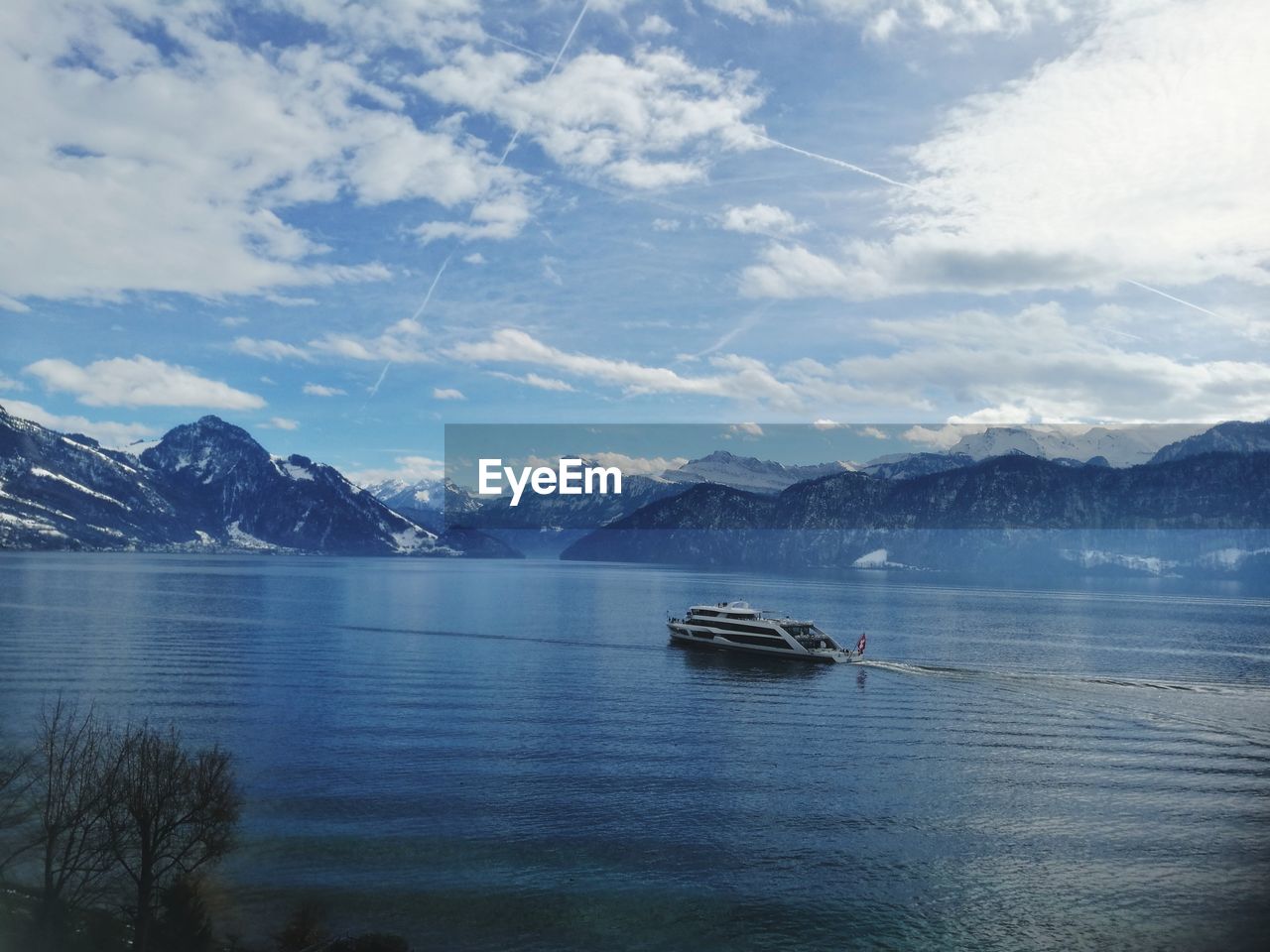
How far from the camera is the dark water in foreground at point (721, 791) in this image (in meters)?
41.3

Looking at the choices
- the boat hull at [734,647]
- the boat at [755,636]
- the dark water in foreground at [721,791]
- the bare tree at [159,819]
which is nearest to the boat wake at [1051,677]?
the dark water in foreground at [721,791]

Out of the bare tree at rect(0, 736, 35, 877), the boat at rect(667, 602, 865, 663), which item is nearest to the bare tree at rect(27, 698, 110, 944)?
the bare tree at rect(0, 736, 35, 877)

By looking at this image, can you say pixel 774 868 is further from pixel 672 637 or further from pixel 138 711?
pixel 672 637

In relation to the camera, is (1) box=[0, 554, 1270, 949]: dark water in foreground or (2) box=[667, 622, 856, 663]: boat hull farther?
(2) box=[667, 622, 856, 663]: boat hull

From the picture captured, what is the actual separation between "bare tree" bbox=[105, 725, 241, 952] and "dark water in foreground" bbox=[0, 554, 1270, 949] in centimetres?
258

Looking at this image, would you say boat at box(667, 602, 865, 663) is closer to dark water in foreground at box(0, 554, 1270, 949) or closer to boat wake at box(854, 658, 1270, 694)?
dark water in foreground at box(0, 554, 1270, 949)

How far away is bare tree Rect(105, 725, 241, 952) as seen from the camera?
37781 millimetres

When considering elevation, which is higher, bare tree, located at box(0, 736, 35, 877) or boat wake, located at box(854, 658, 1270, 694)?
bare tree, located at box(0, 736, 35, 877)

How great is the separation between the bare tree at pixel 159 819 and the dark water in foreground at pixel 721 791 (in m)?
2.58

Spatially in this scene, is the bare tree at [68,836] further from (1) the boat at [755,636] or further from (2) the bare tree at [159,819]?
(1) the boat at [755,636]

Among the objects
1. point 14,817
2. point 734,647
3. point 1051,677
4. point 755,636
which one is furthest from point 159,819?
point 1051,677

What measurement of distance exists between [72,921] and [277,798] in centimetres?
1793

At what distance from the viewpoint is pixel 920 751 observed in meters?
71.2

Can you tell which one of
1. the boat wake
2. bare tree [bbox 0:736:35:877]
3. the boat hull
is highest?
bare tree [bbox 0:736:35:877]
